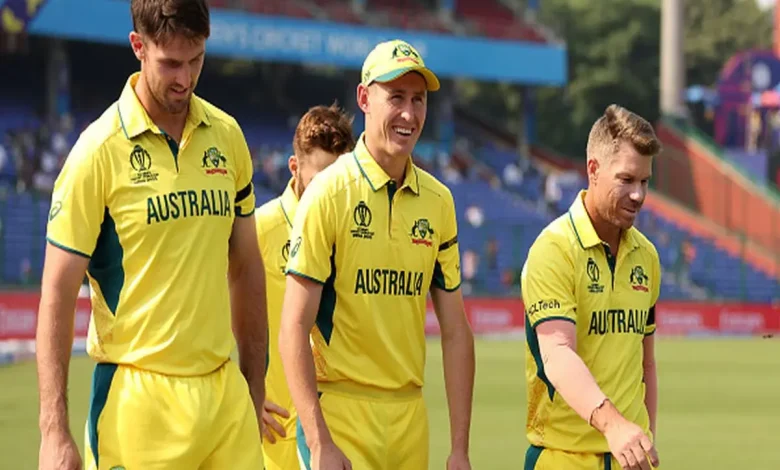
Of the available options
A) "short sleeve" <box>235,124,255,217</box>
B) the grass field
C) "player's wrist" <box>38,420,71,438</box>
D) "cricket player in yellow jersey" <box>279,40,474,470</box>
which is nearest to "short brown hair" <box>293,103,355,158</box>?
"cricket player in yellow jersey" <box>279,40,474,470</box>

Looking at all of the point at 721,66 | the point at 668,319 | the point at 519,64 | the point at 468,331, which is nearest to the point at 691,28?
the point at 721,66

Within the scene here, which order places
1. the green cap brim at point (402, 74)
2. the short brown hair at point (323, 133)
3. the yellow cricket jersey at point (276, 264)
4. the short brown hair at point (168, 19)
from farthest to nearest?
the yellow cricket jersey at point (276, 264) < the short brown hair at point (323, 133) < the green cap brim at point (402, 74) < the short brown hair at point (168, 19)

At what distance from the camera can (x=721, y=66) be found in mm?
85750

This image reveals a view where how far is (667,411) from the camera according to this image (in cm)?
1719

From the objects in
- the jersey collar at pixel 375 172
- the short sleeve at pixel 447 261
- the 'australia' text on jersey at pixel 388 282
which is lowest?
the 'australia' text on jersey at pixel 388 282

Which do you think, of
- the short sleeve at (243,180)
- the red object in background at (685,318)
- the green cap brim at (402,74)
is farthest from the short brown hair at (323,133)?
the red object in background at (685,318)

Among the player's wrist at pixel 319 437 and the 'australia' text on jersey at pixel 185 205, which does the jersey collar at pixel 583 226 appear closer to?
the player's wrist at pixel 319 437

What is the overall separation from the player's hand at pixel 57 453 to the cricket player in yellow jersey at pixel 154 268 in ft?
0.61

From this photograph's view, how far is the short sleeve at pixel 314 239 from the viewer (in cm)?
563

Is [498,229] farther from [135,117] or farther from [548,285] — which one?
[135,117]

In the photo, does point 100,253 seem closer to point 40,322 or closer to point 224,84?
point 40,322

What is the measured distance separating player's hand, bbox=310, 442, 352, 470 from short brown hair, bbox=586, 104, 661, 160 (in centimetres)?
159

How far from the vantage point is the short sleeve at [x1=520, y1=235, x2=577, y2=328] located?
585 centimetres

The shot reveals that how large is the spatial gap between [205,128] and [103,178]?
1.56 feet
